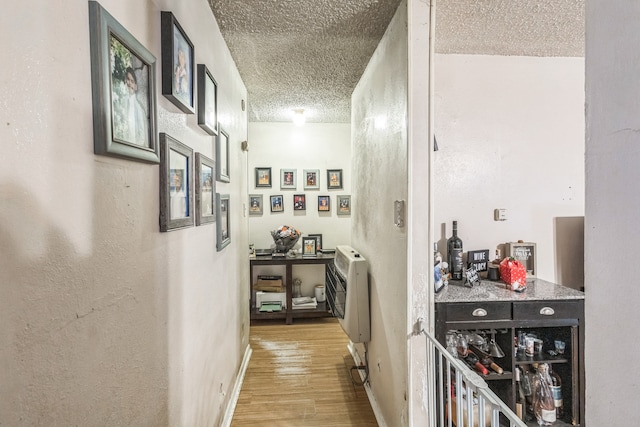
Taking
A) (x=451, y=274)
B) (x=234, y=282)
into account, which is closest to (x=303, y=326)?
(x=234, y=282)

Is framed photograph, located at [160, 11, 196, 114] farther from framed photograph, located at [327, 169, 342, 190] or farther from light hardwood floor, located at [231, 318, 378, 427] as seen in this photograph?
framed photograph, located at [327, 169, 342, 190]

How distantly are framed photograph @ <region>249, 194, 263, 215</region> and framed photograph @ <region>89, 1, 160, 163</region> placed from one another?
311 cm

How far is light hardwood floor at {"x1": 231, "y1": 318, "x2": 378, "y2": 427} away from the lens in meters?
2.03

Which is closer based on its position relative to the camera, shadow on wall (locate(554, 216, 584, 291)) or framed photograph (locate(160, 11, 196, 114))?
framed photograph (locate(160, 11, 196, 114))

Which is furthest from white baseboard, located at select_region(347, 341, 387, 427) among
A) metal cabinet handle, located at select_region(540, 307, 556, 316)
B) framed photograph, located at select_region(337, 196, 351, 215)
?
framed photograph, located at select_region(337, 196, 351, 215)

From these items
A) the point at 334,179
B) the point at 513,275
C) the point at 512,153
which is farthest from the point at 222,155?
the point at 334,179

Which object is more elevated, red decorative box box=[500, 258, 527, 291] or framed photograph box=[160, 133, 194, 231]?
framed photograph box=[160, 133, 194, 231]

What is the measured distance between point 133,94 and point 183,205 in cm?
47

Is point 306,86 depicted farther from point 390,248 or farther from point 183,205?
point 183,205

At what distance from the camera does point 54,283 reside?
568mm

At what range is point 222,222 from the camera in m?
1.81

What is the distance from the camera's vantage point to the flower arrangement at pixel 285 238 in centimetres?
374

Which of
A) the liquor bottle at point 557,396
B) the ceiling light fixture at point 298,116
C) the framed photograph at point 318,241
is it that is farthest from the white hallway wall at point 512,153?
the framed photograph at point 318,241

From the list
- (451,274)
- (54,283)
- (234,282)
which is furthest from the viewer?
(234,282)
